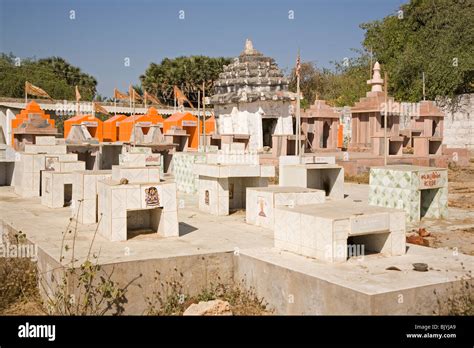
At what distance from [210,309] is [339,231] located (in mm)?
2156

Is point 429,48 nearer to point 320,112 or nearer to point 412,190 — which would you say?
point 320,112

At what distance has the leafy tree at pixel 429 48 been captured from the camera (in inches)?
1378

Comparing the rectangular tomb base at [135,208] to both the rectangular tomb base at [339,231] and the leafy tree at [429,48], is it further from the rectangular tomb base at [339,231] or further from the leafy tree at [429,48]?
the leafy tree at [429,48]

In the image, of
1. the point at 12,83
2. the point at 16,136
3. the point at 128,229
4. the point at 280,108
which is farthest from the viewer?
the point at 12,83

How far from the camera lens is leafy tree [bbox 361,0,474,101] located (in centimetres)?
3500

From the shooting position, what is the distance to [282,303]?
820cm

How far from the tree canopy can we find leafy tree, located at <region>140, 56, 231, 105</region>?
643 cm

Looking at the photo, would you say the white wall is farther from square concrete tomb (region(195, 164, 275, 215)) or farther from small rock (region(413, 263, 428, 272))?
small rock (region(413, 263, 428, 272))

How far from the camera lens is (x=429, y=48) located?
38156mm

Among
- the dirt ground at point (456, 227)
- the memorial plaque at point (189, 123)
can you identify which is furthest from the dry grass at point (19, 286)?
the memorial plaque at point (189, 123)

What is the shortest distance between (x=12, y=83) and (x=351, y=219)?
4408cm

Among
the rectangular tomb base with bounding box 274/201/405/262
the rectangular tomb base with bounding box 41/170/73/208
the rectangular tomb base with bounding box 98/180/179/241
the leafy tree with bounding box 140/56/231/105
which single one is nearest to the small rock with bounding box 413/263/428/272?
the rectangular tomb base with bounding box 274/201/405/262
